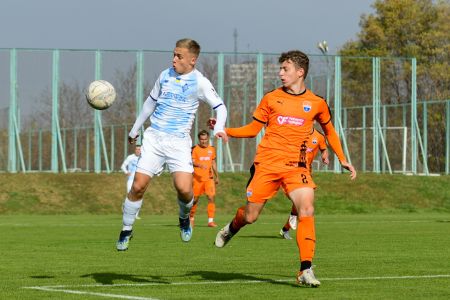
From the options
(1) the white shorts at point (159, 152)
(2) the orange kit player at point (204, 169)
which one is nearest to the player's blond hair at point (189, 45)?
(1) the white shorts at point (159, 152)

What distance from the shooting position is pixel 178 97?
13.8m

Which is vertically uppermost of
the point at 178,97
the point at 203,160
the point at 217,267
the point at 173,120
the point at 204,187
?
the point at 178,97

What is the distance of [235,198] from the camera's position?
4272cm

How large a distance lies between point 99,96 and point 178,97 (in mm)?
1514

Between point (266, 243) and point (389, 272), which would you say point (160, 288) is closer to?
point (389, 272)

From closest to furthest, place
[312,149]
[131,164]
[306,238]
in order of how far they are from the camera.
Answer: [306,238] < [312,149] < [131,164]

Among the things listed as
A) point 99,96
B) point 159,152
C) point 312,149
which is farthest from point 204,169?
point 159,152

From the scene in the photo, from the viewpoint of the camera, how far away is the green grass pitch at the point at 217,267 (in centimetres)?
1130

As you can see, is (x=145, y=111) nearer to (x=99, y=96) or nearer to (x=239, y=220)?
(x=99, y=96)

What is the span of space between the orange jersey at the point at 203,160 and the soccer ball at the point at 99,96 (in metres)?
13.3

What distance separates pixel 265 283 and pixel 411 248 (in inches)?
270

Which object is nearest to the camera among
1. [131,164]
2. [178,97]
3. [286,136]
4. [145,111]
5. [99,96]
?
[286,136]

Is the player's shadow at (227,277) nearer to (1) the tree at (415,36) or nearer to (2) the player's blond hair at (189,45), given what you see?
(2) the player's blond hair at (189,45)

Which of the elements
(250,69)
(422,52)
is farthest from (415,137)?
(422,52)
